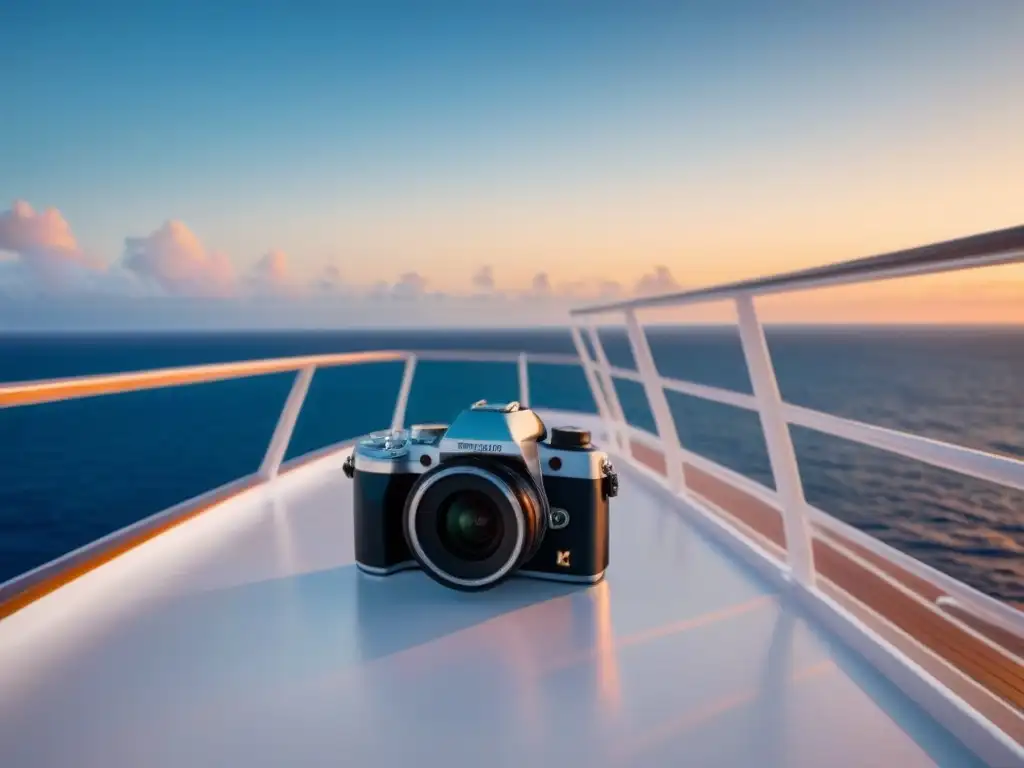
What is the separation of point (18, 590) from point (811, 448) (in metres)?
22.1

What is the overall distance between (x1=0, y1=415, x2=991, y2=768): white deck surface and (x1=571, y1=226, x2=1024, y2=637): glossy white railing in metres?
0.22

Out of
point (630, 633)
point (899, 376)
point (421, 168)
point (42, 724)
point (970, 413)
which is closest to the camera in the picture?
point (42, 724)

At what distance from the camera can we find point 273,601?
4.69 feet

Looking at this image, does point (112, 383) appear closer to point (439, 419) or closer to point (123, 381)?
point (123, 381)

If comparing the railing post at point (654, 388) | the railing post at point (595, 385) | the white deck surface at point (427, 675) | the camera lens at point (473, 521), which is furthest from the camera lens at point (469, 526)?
the railing post at point (595, 385)

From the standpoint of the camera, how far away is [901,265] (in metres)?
0.83

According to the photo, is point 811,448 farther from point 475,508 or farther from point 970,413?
point 475,508

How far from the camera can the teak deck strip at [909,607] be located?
2.02 m

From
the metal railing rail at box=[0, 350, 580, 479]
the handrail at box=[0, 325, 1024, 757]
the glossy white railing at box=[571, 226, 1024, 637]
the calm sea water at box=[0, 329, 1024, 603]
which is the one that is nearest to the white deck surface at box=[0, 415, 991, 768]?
the handrail at box=[0, 325, 1024, 757]

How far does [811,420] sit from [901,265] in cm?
45

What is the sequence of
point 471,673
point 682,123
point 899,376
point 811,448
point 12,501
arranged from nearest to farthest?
point 471,673 < point 682,123 < point 12,501 < point 811,448 < point 899,376

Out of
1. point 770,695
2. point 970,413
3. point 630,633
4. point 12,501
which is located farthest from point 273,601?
point 970,413

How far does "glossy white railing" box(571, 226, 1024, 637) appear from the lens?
0.73 metres

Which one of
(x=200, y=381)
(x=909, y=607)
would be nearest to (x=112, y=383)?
(x=200, y=381)
